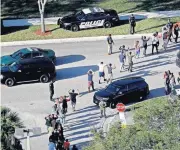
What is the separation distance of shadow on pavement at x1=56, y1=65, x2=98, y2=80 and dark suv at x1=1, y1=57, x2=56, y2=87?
3.21 feet

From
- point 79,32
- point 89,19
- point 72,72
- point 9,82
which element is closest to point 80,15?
point 89,19

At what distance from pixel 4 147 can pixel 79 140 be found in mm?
8901

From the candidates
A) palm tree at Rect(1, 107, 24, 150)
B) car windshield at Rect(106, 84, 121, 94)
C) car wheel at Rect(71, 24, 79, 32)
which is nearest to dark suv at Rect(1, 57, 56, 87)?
car windshield at Rect(106, 84, 121, 94)

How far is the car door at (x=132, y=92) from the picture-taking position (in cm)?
3180

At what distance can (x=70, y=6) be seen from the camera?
49094 millimetres

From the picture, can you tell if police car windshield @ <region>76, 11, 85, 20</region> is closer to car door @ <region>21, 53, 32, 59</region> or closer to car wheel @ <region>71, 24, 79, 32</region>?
car wheel @ <region>71, 24, 79, 32</region>

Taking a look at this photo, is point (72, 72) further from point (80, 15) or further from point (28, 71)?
point (80, 15)

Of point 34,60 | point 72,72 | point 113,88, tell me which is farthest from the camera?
point 72,72

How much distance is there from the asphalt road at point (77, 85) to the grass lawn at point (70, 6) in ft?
22.1

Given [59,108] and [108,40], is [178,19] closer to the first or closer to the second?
[108,40]

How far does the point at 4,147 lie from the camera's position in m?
19.7

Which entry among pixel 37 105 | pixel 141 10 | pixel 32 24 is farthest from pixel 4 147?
pixel 141 10

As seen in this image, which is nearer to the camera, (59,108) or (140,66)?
(59,108)

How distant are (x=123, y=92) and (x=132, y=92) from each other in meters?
0.51
